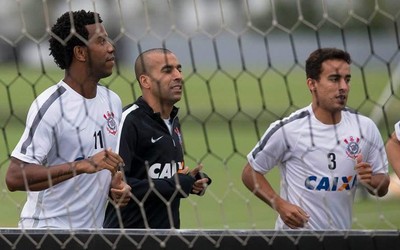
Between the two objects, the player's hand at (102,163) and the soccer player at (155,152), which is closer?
the player's hand at (102,163)

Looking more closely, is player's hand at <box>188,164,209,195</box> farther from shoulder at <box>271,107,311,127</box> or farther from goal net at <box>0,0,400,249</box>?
shoulder at <box>271,107,311,127</box>

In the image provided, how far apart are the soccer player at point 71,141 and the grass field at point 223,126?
5.3 inches

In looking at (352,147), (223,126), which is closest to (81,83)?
(352,147)

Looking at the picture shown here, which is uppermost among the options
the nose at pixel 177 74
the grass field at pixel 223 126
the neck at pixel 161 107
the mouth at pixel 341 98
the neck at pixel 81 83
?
the nose at pixel 177 74

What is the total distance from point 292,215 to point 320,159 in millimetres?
420

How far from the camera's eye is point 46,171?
519 centimetres

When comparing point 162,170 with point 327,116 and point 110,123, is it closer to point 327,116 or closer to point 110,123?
point 110,123

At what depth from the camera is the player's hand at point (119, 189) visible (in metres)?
5.23

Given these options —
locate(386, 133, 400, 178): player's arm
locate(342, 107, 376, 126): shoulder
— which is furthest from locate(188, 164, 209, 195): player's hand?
locate(386, 133, 400, 178): player's arm

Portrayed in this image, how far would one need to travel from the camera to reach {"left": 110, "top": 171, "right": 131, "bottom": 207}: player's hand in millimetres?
5234

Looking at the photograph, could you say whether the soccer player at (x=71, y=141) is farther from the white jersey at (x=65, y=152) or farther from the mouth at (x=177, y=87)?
the mouth at (x=177, y=87)

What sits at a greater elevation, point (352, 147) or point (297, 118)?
point (297, 118)

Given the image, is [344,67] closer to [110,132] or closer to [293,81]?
[110,132]

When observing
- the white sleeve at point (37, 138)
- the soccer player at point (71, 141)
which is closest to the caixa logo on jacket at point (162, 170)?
the soccer player at point (71, 141)
